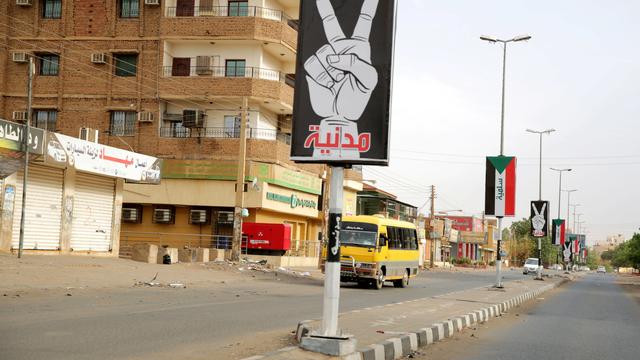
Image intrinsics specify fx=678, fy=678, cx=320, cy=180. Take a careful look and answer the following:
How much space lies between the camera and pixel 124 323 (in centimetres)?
1102

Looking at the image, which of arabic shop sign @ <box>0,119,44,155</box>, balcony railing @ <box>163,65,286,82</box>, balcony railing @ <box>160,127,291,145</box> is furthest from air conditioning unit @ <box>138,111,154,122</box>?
arabic shop sign @ <box>0,119,44,155</box>

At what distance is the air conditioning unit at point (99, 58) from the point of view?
42875mm

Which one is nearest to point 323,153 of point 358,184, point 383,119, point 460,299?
point 383,119

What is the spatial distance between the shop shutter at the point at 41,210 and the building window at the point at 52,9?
21436mm

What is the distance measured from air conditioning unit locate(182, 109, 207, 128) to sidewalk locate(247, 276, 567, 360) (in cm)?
2565

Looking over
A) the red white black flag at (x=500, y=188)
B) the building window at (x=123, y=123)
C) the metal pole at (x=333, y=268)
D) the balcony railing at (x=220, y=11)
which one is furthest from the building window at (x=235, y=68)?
the metal pole at (x=333, y=268)

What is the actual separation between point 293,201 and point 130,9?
16438 mm

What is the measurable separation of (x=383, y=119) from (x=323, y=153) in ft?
2.75

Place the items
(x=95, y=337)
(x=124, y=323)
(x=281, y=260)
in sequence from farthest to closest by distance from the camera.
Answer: (x=281, y=260) → (x=124, y=323) → (x=95, y=337)

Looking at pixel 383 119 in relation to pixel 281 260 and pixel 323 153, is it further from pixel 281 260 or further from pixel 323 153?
pixel 281 260

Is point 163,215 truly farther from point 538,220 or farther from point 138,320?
point 138,320

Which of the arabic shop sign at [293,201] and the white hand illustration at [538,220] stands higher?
the arabic shop sign at [293,201]

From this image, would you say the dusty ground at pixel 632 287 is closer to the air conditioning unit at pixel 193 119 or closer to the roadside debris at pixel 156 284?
the roadside debris at pixel 156 284

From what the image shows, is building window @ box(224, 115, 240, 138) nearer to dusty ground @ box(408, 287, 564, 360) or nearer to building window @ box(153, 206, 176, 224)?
building window @ box(153, 206, 176, 224)
